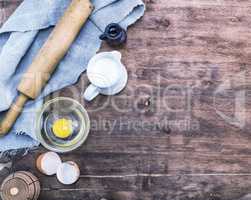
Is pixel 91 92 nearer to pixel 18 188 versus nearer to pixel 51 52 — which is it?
pixel 51 52

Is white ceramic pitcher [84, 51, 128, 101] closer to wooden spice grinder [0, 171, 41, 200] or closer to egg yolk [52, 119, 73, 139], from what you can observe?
egg yolk [52, 119, 73, 139]

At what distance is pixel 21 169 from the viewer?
1.29 metres

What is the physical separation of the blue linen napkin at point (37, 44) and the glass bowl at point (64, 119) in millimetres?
21

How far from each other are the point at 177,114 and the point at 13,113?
0.39m

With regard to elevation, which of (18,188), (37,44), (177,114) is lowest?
(177,114)

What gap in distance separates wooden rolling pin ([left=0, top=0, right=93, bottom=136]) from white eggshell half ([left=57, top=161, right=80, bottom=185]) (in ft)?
0.54

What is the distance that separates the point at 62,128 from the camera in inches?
49.3

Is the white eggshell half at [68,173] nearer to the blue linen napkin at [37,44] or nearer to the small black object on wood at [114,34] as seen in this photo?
the blue linen napkin at [37,44]

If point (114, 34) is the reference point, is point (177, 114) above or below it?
below

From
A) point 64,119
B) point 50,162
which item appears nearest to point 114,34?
point 64,119

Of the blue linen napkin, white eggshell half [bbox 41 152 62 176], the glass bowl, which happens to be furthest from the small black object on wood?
white eggshell half [bbox 41 152 62 176]

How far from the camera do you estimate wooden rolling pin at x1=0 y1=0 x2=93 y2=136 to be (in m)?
1.24

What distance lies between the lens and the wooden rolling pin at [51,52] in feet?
4.07

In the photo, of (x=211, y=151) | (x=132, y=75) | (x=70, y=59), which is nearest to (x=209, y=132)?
(x=211, y=151)
